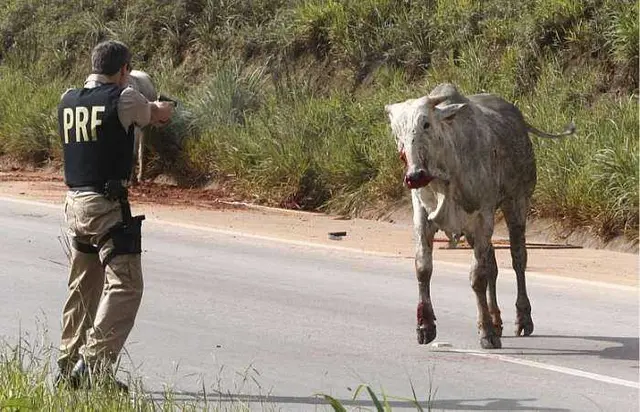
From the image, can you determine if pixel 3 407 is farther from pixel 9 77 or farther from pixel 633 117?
pixel 9 77

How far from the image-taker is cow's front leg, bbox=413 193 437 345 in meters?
10.1

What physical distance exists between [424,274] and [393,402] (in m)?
1.62

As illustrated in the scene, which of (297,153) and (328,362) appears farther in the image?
(297,153)

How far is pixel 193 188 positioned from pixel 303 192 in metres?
2.71

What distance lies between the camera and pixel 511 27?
70.3ft

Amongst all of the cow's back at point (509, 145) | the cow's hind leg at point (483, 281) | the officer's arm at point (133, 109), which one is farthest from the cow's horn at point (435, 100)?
the officer's arm at point (133, 109)

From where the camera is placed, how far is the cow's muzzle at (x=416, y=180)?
9.70m

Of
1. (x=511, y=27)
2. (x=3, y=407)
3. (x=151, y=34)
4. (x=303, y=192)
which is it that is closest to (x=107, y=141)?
(x=3, y=407)

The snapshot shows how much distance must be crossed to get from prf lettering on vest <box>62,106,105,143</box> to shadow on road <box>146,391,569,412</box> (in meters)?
1.55

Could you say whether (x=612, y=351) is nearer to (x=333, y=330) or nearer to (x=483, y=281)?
(x=483, y=281)

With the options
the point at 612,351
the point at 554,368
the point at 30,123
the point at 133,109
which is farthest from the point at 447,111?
the point at 30,123

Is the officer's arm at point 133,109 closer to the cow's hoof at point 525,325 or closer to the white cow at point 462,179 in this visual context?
the white cow at point 462,179

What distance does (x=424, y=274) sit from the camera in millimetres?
10227

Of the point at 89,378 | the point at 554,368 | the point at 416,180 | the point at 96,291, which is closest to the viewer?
the point at 89,378
